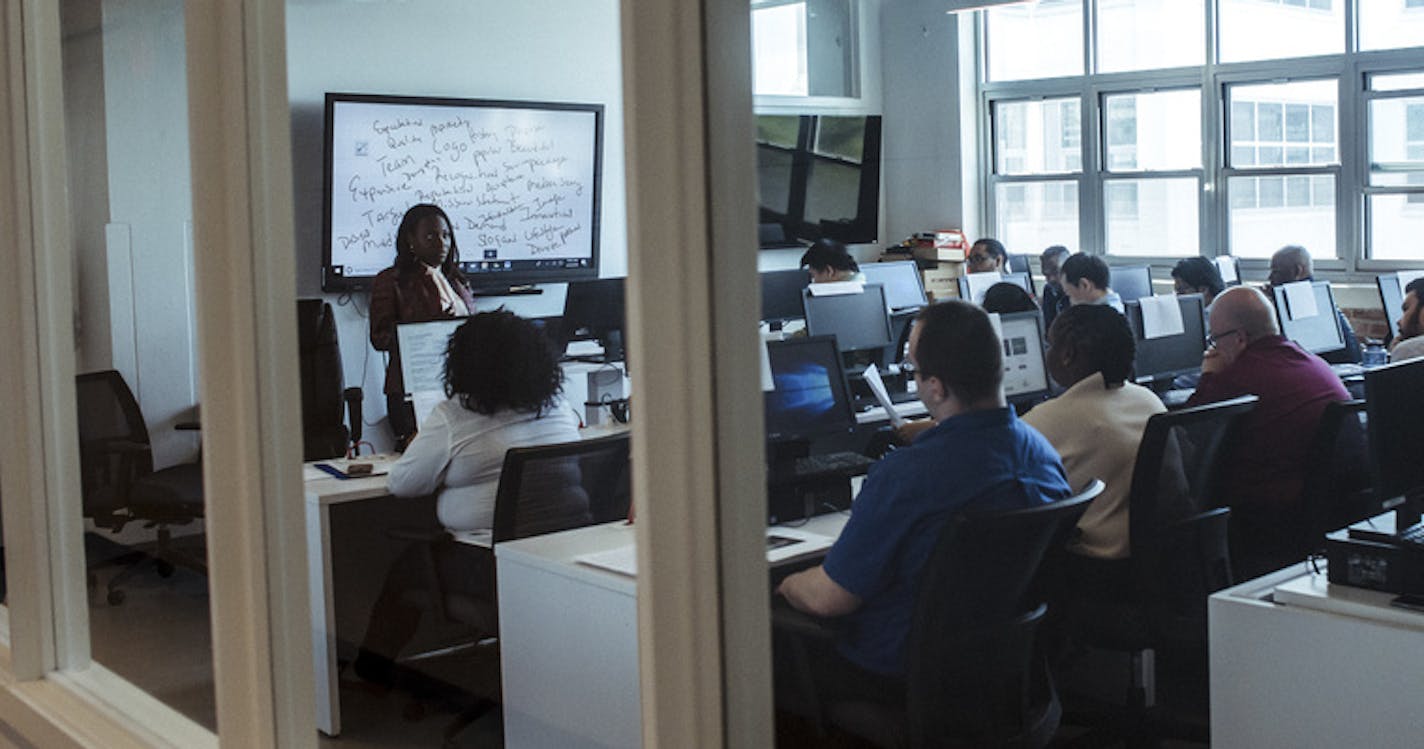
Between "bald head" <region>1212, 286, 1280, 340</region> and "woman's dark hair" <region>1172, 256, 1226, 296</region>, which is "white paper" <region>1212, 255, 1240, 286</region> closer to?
"woman's dark hair" <region>1172, 256, 1226, 296</region>

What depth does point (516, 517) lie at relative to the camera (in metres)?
3.02

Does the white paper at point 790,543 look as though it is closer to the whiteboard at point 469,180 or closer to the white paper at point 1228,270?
the whiteboard at point 469,180

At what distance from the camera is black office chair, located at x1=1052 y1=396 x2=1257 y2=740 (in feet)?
5.86

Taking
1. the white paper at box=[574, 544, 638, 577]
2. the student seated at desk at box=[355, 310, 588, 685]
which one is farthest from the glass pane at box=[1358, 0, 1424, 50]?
the white paper at box=[574, 544, 638, 577]

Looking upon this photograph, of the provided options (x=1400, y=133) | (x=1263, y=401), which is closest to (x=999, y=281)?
(x=1263, y=401)

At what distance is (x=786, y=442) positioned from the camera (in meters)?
1.38

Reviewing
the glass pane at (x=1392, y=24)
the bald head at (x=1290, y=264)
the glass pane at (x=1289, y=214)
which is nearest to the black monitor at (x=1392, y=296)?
the glass pane at (x=1392, y=24)

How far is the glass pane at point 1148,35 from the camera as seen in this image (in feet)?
5.52

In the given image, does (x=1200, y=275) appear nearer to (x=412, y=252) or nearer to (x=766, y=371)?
(x=766, y=371)

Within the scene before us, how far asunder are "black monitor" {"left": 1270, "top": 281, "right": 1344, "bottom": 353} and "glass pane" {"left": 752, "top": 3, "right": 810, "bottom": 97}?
441 cm

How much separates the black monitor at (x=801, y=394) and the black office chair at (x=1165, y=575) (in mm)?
367

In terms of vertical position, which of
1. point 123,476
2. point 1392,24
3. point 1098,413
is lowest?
point 123,476

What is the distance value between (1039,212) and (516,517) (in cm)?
157

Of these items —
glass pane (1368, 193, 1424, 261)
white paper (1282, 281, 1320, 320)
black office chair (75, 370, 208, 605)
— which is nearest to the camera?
black office chair (75, 370, 208, 605)
